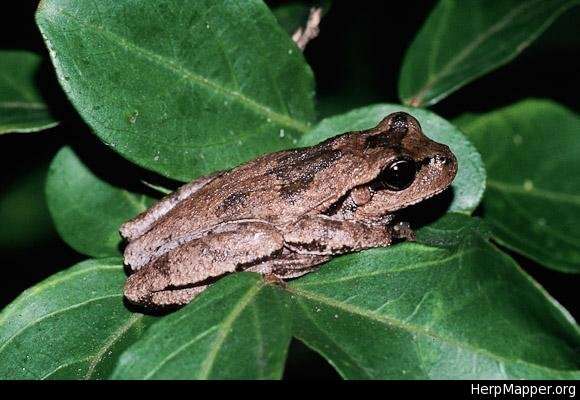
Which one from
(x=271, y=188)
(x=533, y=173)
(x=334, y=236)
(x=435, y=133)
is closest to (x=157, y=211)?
(x=271, y=188)

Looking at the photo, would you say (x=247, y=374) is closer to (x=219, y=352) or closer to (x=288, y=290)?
(x=219, y=352)

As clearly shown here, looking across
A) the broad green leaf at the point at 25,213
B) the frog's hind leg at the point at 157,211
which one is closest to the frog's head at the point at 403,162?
the frog's hind leg at the point at 157,211

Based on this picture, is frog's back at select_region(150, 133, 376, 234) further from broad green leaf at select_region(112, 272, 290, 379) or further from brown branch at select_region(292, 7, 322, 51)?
broad green leaf at select_region(112, 272, 290, 379)

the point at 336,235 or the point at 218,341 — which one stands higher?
the point at 218,341

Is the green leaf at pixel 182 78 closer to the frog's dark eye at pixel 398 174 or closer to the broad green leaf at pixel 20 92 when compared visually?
the frog's dark eye at pixel 398 174

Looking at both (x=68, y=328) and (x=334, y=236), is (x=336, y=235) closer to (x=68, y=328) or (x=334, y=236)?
(x=334, y=236)

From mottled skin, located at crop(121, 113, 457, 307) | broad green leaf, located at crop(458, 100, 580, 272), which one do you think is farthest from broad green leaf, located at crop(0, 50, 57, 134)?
broad green leaf, located at crop(458, 100, 580, 272)

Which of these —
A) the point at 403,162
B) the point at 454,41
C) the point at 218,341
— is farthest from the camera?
the point at 454,41
